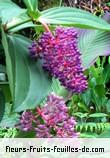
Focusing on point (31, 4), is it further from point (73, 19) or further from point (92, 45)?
point (92, 45)

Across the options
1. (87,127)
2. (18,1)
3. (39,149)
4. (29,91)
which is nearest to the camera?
(29,91)

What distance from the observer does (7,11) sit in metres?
0.51

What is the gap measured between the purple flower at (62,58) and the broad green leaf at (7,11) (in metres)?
0.04

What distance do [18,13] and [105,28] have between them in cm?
10

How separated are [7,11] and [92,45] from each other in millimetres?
280

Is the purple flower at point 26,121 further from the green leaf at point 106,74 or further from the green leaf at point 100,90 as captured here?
the green leaf at point 106,74

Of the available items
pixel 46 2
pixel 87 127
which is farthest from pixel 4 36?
pixel 46 2

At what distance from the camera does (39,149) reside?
0.61 m

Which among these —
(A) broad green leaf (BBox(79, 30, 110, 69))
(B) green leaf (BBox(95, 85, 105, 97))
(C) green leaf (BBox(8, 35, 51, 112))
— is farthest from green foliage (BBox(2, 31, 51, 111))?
(B) green leaf (BBox(95, 85, 105, 97))

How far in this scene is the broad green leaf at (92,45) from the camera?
70 cm

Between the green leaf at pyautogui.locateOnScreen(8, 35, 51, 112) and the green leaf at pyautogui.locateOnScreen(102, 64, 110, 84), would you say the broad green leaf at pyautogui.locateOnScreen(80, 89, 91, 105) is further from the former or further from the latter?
the green leaf at pyautogui.locateOnScreen(8, 35, 51, 112)

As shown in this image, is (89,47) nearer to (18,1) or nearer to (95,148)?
(95,148)

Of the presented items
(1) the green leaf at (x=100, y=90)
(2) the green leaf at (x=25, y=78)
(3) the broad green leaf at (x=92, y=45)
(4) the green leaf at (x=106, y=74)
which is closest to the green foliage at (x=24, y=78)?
(2) the green leaf at (x=25, y=78)

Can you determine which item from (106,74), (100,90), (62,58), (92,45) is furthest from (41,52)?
(106,74)
